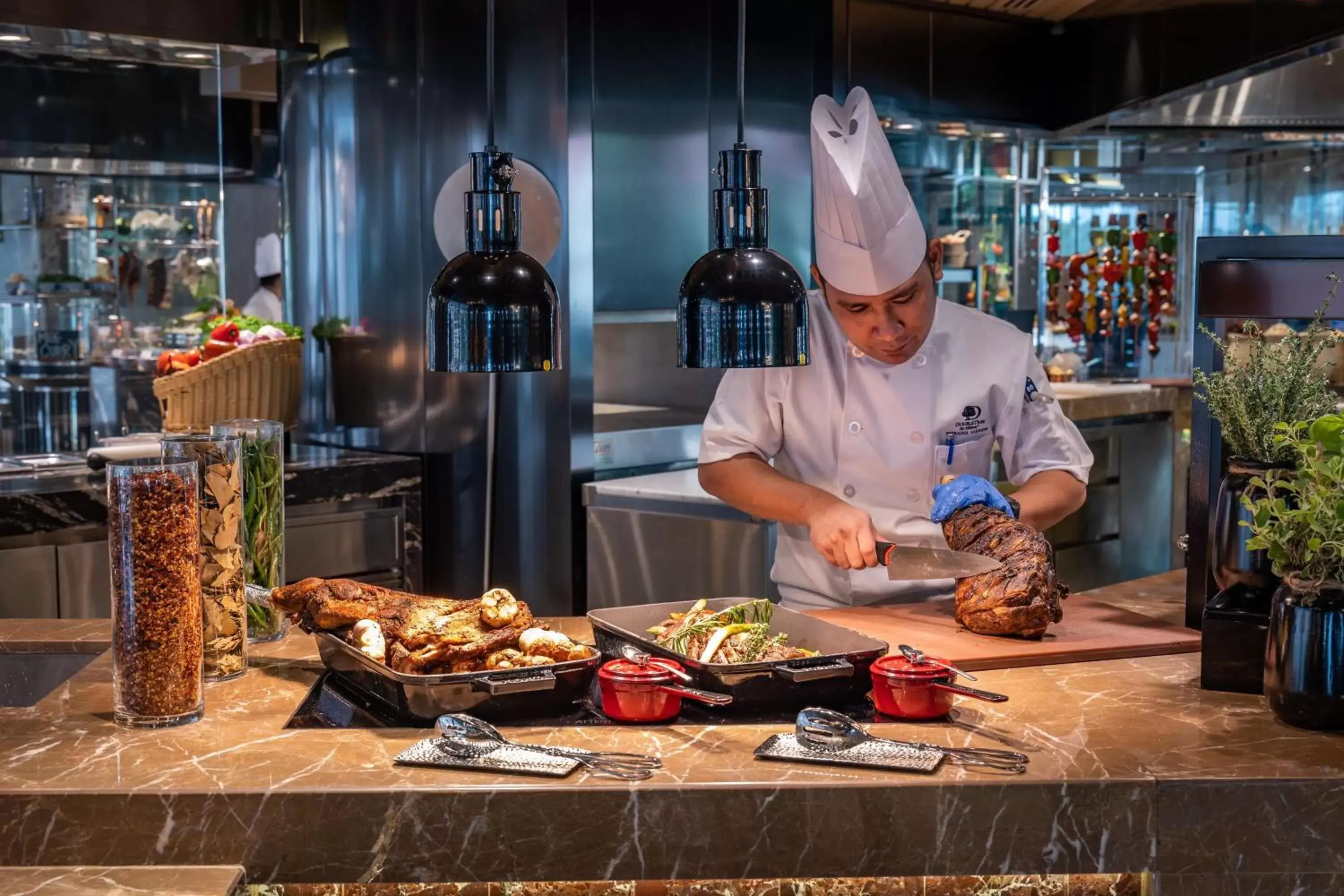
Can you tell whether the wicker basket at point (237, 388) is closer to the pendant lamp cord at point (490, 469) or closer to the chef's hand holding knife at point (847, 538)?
the pendant lamp cord at point (490, 469)

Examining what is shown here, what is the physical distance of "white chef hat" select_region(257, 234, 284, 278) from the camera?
8.03 meters

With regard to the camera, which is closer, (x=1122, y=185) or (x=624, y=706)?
(x=624, y=706)

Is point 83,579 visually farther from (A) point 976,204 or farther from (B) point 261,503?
(A) point 976,204

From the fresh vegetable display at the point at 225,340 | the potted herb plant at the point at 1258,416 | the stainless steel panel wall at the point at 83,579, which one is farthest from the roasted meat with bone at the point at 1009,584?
the fresh vegetable display at the point at 225,340

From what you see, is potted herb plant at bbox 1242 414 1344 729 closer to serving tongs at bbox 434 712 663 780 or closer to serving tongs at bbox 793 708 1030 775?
serving tongs at bbox 793 708 1030 775

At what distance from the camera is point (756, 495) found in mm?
2973

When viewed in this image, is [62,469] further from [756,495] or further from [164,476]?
[164,476]

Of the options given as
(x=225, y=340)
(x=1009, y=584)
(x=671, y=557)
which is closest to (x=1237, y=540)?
(x=1009, y=584)

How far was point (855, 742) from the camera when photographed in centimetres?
184

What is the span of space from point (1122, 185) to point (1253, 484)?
583 centimetres

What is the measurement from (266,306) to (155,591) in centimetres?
641

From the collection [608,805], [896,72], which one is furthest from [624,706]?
[896,72]

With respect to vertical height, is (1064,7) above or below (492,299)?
above

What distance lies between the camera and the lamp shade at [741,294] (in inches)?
73.9
